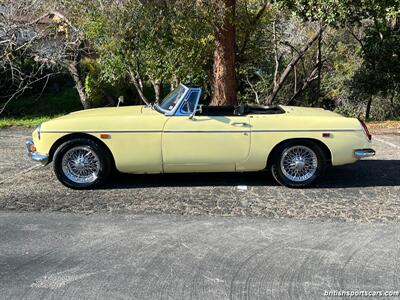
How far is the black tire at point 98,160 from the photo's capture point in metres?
6.20

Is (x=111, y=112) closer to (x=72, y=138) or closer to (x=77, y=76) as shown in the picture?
(x=72, y=138)

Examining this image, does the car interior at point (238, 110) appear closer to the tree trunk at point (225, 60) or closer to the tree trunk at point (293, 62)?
the tree trunk at point (225, 60)

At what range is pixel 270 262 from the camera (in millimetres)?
4176

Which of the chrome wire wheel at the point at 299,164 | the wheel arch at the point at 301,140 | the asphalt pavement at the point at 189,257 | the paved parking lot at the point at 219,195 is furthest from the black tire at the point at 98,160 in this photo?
the chrome wire wheel at the point at 299,164

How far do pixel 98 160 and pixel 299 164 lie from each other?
2.57 meters

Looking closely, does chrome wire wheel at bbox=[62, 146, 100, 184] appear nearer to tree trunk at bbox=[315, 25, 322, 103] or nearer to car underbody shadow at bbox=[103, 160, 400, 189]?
car underbody shadow at bbox=[103, 160, 400, 189]

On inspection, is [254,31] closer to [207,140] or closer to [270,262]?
[207,140]

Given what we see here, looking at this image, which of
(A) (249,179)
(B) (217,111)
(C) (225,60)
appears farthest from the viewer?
(C) (225,60)

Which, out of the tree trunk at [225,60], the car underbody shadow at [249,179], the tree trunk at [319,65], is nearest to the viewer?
the car underbody shadow at [249,179]

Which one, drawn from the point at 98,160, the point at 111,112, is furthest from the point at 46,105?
the point at 98,160

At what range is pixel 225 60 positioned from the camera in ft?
39.2

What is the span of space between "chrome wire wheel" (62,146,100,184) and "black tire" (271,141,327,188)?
2285mm

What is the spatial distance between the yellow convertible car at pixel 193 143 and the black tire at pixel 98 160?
1cm

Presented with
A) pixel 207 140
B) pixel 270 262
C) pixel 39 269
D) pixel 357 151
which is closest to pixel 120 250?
pixel 39 269
